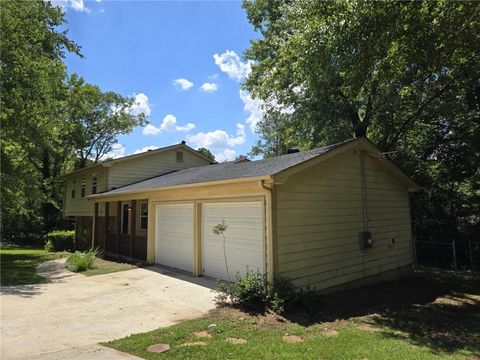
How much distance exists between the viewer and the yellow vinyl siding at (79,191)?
21.0m

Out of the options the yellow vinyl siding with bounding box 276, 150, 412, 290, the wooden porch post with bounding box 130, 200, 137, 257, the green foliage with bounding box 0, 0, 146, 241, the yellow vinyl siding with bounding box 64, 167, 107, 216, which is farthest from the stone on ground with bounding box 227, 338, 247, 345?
the yellow vinyl siding with bounding box 64, 167, 107, 216

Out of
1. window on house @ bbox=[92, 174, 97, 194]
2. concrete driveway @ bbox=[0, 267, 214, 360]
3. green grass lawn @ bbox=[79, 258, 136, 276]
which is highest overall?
window on house @ bbox=[92, 174, 97, 194]

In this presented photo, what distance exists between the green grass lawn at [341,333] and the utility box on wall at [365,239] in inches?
63.8

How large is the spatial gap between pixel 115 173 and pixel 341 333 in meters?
16.7

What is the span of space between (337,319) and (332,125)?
1182 centimetres

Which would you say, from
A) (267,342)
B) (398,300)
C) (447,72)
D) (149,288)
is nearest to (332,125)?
(447,72)

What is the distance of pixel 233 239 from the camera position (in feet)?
32.6

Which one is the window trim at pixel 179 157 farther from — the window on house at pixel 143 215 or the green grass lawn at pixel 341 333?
the green grass lawn at pixel 341 333

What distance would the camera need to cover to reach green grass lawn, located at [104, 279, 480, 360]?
17.7 feet

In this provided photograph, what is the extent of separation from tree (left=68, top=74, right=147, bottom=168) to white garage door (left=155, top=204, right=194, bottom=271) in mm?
20643

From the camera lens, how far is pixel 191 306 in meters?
8.06

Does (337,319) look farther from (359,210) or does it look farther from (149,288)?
(149,288)

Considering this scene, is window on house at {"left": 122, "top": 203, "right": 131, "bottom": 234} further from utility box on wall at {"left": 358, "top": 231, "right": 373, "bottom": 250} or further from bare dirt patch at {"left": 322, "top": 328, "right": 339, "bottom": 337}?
bare dirt patch at {"left": 322, "top": 328, "right": 339, "bottom": 337}

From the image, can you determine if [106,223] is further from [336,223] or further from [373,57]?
[373,57]
